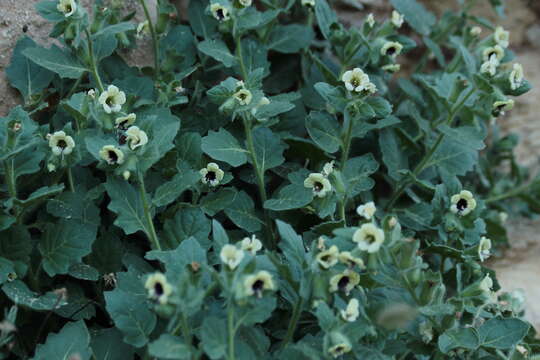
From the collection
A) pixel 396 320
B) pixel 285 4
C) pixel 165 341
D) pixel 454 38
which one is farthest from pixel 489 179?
pixel 165 341

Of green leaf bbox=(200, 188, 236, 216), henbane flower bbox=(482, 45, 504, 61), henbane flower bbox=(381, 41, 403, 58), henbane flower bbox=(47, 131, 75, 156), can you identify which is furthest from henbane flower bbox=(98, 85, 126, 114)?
henbane flower bbox=(482, 45, 504, 61)

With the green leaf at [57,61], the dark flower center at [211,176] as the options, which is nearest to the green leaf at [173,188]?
the dark flower center at [211,176]

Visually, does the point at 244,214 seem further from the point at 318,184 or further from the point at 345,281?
the point at 345,281

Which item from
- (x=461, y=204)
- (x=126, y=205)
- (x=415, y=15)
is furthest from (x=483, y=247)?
(x=415, y=15)

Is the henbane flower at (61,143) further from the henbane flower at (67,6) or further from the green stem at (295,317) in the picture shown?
the green stem at (295,317)

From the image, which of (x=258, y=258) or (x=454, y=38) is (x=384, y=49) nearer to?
(x=454, y=38)

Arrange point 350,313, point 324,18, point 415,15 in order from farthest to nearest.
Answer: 1. point 415,15
2. point 324,18
3. point 350,313
